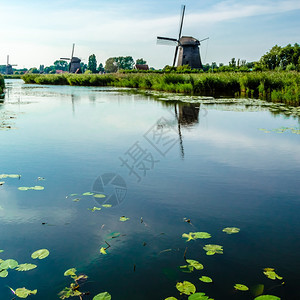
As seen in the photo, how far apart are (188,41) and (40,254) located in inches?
1590

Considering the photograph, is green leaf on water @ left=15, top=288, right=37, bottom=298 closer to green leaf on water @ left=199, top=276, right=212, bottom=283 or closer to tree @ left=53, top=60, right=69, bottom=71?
green leaf on water @ left=199, top=276, right=212, bottom=283

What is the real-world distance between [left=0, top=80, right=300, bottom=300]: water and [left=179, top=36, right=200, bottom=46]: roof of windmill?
3460 cm

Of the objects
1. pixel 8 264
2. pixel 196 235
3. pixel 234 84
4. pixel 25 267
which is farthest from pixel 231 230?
pixel 234 84

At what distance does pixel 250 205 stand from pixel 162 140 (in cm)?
404

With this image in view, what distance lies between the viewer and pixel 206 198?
3982 mm

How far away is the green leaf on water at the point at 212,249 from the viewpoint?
273cm

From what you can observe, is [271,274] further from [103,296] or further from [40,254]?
[40,254]

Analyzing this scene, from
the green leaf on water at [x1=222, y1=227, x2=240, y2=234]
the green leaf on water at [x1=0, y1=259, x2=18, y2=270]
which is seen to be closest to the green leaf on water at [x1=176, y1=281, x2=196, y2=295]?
the green leaf on water at [x1=222, y1=227, x2=240, y2=234]

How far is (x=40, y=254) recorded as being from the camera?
2658 mm

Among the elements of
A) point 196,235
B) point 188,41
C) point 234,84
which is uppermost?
point 188,41

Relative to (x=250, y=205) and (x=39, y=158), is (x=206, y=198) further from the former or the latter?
(x=39, y=158)

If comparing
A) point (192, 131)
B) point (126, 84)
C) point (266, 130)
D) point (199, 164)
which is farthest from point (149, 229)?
point (126, 84)

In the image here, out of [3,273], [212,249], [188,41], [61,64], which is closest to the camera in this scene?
[3,273]

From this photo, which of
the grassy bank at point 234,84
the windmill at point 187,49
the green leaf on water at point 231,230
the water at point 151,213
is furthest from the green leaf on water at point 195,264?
the windmill at point 187,49
